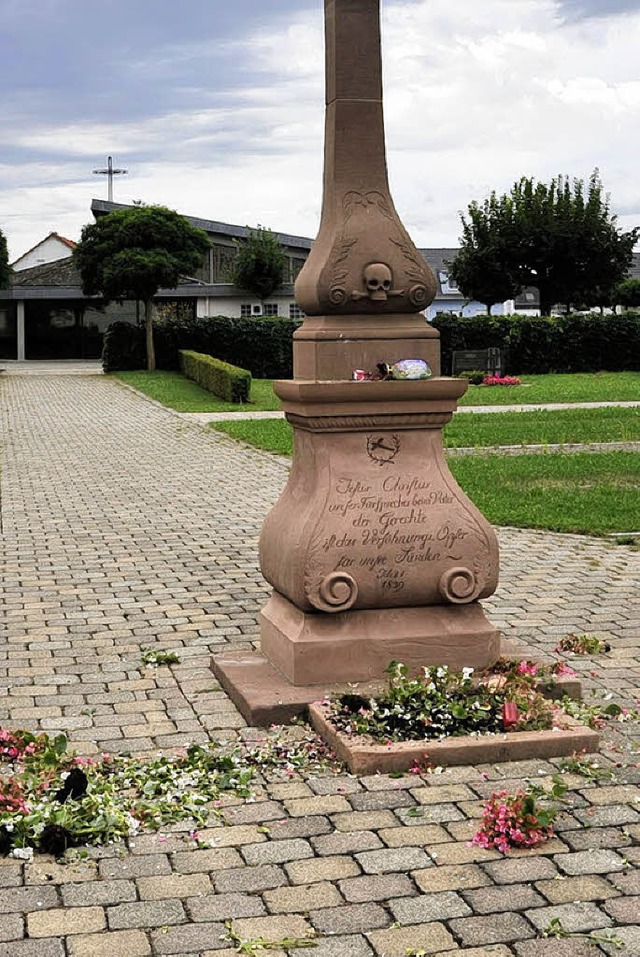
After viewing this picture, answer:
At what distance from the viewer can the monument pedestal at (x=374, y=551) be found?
5781mm

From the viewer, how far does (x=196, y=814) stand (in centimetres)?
458

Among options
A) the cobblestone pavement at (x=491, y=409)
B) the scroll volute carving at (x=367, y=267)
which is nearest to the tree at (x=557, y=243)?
the cobblestone pavement at (x=491, y=409)

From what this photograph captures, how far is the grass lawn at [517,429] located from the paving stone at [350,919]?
1368cm

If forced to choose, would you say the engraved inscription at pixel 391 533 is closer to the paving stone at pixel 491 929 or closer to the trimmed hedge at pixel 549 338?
the paving stone at pixel 491 929

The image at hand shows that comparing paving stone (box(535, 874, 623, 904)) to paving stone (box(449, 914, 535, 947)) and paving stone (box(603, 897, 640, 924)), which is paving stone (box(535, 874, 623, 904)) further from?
paving stone (box(449, 914, 535, 947))

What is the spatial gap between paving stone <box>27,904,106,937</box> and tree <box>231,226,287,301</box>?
43.7 meters

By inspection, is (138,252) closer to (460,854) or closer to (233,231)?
(233,231)

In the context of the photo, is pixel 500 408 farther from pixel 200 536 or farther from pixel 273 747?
pixel 273 747

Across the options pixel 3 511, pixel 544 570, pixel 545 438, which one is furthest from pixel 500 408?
pixel 544 570

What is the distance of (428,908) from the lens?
151 inches

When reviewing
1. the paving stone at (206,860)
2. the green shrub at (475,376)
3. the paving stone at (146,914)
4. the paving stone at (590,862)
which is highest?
the paving stone at (146,914)

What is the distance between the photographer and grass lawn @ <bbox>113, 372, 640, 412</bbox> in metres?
26.6

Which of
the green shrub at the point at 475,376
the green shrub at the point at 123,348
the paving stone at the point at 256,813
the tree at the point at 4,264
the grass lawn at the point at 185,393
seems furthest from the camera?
the tree at the point at 4,264

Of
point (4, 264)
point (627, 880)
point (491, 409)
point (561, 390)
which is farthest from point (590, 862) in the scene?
point (4, 264)
